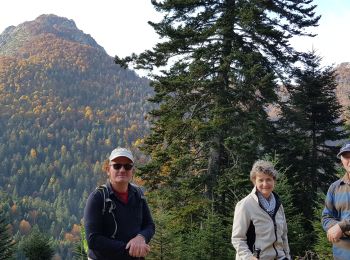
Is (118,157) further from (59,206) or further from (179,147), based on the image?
(59,206)

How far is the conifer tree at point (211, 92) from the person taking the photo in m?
13.4

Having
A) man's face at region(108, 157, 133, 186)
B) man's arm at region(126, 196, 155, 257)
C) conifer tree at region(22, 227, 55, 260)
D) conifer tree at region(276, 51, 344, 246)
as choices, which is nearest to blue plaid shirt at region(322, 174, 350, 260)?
man's arm at region(126, 196, 155, 257)

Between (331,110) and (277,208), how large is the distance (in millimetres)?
18388

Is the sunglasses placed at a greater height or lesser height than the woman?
greater

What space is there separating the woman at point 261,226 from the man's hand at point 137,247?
900 mm

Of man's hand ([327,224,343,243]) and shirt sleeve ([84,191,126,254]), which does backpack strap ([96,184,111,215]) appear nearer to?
shirt sleeve ([84,191,126,254])

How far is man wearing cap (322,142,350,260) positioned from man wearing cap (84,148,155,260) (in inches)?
69.0

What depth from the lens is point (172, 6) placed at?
14.9m

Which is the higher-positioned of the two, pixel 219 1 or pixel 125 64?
pixel 219 1

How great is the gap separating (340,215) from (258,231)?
0.87m

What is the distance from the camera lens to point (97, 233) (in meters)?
3.39

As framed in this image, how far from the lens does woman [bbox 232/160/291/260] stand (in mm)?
3812

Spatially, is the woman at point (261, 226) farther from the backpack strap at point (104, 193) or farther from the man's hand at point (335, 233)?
the backpack strap at point (104, 193)

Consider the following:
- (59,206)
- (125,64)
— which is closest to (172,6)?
(125,64)
